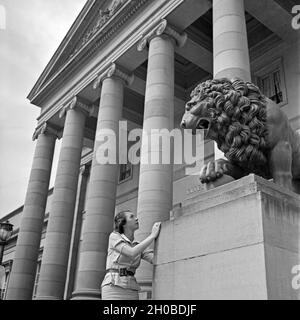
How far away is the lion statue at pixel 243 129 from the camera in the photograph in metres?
5.02

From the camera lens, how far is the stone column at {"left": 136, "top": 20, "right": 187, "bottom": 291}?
1365cm

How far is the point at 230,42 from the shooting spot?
13234 millimetres

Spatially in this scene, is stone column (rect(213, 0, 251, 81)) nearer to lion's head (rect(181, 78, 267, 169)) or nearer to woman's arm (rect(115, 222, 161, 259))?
lion's head (rect(181, 78, 267, 169))

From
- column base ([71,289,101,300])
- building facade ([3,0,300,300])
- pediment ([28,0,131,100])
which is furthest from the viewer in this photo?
pediment ([28,0,131,100])

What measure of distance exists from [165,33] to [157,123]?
15.4ft

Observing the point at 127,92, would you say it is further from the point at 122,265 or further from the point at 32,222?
the point at 122,265

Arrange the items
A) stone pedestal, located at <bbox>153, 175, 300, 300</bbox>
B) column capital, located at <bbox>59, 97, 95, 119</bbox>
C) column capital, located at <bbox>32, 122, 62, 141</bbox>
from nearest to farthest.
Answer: stone pedestal, located at <bbox>153, 175, 300, 300</bbox>
column capital, located at <bbox>59, 97, 95, 119</bbox>
column capital, located at <bbox>32, 122, 62, 141</bbox>

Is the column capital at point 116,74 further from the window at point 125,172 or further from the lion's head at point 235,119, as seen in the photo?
the lion's head at point 235,119

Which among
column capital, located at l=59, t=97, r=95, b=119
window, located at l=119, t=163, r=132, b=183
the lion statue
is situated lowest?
the lion statue

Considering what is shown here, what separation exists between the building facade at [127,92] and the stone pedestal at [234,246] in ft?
26.0

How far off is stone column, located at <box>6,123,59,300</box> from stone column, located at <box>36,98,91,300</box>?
2.73 meters

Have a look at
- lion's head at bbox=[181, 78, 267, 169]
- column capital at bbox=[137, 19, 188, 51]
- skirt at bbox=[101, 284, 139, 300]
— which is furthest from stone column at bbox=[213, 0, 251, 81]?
skirt at bbox=[101, 284, 139, 300]

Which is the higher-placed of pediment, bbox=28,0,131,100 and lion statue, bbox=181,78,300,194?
pediment, bbox=28,0,131,100

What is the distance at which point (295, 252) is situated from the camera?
13.9 ft
